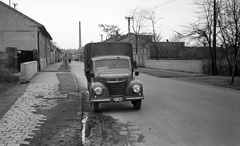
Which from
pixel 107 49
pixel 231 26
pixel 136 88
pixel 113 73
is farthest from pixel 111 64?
pixel 231 26

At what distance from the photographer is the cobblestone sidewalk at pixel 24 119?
5836 mm

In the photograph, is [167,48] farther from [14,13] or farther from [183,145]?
[183,145]

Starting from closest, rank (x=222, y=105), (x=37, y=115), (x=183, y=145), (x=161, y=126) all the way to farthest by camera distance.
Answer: (x=183, y=145)
(x=161, y=126)
(x=37, y=115)
(x=222, y=105)

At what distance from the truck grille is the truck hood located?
0.22 m

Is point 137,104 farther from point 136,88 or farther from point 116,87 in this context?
point 116,87

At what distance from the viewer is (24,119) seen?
7.60m

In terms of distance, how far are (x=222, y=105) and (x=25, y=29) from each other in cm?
2686

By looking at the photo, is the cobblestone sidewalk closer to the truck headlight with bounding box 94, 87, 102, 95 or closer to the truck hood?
the truck headlight with bounding box 94, 87, 102, 95

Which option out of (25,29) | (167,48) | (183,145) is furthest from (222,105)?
(167,48)

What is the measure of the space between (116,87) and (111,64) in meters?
1.18

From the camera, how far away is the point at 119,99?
8898mm

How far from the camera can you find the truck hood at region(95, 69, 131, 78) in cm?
898

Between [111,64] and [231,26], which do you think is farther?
[231,26]

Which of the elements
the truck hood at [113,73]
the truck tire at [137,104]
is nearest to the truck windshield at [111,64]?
the truck hood at [113,73]
